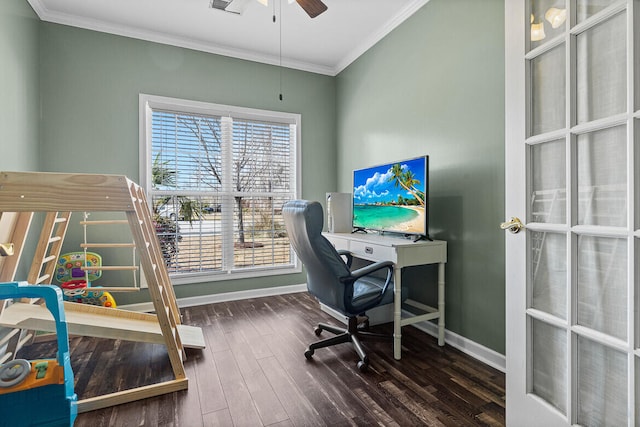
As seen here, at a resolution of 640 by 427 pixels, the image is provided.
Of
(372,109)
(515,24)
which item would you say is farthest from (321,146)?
(515,24)

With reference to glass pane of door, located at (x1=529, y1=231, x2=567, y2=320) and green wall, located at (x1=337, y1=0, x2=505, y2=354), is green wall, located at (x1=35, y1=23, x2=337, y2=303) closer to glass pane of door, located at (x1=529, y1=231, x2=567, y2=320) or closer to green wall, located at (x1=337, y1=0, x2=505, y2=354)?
green wall, located at (x1=337, y1=0, x2=505, y2=354)

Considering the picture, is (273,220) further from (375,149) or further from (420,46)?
(420,46)

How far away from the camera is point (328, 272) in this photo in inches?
82.7

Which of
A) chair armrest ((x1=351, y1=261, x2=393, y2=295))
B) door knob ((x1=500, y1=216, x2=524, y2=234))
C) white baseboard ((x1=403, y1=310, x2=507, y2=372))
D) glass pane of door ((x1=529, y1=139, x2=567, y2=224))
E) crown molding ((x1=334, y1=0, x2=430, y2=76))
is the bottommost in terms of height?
white baseboard ((x1=403, y1=310, x2=507, y2=372))

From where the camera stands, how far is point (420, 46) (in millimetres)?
2768

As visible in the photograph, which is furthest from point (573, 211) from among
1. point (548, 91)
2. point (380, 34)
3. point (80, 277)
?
point (80, 277)

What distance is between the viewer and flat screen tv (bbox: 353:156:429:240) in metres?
2.35

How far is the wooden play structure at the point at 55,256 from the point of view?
1626mm

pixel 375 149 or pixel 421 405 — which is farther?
pixel 375 149

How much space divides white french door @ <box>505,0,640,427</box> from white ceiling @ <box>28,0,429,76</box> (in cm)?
191

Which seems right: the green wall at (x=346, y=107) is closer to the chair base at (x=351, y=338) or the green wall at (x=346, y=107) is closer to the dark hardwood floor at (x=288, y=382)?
the dark hardwood floor at (x=288, y=382)

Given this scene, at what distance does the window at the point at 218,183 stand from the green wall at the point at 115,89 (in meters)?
0.13

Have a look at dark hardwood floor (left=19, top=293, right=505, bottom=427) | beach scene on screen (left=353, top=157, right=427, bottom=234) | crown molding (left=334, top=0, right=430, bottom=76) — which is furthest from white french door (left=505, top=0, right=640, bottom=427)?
crown molding (left=334, top=0, right=430, bottom=76)

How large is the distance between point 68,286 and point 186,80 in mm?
2262
